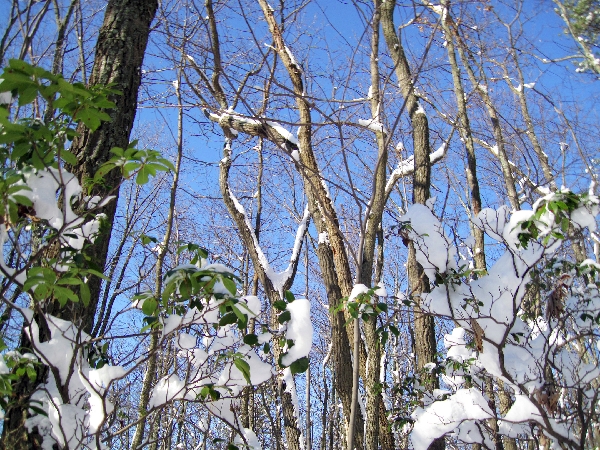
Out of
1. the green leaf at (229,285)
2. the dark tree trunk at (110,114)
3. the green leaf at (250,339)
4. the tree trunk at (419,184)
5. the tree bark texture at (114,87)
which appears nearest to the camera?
the green leaf at (229,285)

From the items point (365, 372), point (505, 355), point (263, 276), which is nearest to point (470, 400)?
point (505, 355)

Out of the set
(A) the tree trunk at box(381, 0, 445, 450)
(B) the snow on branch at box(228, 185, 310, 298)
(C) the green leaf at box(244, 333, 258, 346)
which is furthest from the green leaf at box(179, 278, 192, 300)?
(B) the snow on branch at box(228, 185, 310, 298)

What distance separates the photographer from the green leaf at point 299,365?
1.64 m

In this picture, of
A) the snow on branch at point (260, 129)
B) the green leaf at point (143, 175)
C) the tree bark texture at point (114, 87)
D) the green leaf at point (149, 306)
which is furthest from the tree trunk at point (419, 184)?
the green leaf at point (143, 175)

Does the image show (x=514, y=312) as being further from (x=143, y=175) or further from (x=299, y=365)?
(x=143, y=175)

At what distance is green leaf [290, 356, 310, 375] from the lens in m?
1.64

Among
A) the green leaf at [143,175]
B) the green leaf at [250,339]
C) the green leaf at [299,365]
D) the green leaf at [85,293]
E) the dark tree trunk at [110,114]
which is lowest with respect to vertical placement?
the green leaf at [299,365]

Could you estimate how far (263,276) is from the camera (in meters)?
4.77

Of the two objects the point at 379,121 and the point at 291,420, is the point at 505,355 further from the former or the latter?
the point at 291,420

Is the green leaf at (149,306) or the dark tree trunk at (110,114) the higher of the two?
the dark tree trunk at (110,114)

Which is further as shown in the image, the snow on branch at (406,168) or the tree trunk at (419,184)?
the snow on branch at (406,168)

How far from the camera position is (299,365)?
1.67 m

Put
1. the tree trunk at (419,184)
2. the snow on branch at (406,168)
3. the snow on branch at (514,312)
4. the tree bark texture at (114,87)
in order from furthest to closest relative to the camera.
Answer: the snow on branch at (406,168), the tree trunk at (419,184), the snow on branch at (514,312), the tree bark texture at (114,87)

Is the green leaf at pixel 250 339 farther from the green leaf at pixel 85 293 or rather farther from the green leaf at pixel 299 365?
the green leaf at pixel 85 293
